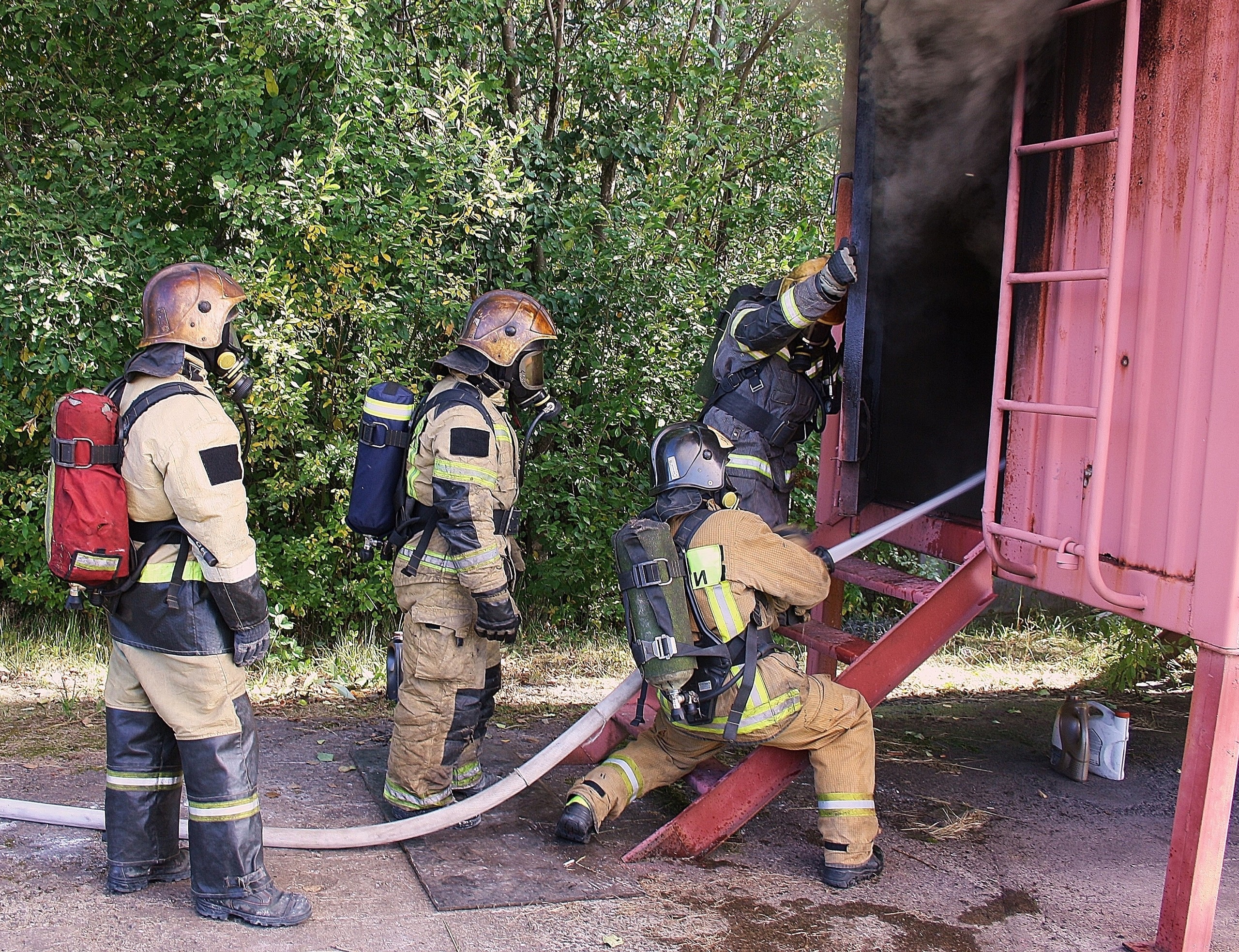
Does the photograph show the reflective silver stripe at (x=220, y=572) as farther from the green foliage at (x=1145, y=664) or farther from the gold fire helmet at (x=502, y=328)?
the green foliage at (x=1145, y=664)

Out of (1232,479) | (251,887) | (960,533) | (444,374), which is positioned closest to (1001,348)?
(1232,479)

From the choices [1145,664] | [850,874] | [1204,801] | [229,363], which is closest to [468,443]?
[229,363]

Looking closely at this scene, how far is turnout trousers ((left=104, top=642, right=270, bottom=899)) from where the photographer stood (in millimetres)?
3305

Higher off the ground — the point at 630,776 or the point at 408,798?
the point at 630,776

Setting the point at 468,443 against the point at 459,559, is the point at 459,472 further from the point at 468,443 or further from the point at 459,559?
the point at 459,559

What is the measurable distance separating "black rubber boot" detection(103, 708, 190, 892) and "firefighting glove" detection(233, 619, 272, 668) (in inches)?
14.7

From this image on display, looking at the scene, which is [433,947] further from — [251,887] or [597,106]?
[597,106]

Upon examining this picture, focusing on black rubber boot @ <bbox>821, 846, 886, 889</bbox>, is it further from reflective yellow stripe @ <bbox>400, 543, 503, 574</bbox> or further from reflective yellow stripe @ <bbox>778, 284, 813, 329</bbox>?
reflective yellow stripe @ <bbox>778, 284, 813, 329</bbox>

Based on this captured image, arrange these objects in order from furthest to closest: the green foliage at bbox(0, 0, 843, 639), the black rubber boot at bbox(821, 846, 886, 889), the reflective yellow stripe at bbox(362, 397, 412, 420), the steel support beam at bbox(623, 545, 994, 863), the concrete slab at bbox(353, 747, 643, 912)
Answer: the green foliage at bbox(0, 0, 843, 639) → the reflective yellow stripe at bbox(362, 397, 412, 420) → the steel support beam at bbox(623, 545, 994, 863) → the black rubber boot at bbox(821, 846, 886, 889) → the concrete slab at bbox(353, 747, 643, 912)

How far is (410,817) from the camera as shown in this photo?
3.97 meters

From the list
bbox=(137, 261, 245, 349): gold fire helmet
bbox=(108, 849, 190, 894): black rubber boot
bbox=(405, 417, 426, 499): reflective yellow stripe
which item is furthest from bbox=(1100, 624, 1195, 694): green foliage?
bbox=(137, 261, 245, 349): gold fire helmet

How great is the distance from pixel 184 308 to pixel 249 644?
3.55 ft

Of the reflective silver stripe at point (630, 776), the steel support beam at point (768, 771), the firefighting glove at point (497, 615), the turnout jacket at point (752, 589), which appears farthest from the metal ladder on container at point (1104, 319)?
the firefighting glove at point (497, 615)

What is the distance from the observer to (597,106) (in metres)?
6.61
